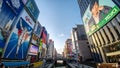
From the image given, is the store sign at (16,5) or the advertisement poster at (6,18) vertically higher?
the store sign at (16,5)

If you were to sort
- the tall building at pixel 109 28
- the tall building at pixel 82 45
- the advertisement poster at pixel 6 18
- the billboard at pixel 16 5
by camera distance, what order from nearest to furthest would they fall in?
the advertisement poster at pixel 6 18
the billboard at pixel 16 5
the tall building at pixel 109 28
the tall building at pixel 82 45

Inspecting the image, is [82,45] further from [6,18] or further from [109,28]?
[6,18]

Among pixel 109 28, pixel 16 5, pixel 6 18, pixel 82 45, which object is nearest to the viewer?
pixel 6 18

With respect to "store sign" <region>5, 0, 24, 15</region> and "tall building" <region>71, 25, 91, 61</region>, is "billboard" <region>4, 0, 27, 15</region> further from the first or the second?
"tall building" <region>71, 25, 91, 61</region>

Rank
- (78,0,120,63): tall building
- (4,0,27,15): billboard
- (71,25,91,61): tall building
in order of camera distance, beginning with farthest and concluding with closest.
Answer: (71,25,91,61): tall building < (78,0,120,63): tall building < (4,0,27,15): billboard

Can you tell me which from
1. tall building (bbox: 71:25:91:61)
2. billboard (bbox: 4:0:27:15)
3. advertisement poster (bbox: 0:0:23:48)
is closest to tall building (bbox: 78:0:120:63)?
billboard (bbox: 4:0:27:15)

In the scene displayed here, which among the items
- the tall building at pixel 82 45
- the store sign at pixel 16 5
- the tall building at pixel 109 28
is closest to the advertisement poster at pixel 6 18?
the store sign at pixel 16 5

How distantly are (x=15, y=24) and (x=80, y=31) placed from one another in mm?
55704

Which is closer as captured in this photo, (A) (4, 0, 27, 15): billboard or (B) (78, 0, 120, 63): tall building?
(A) (4, 0, 27, 15): billboard

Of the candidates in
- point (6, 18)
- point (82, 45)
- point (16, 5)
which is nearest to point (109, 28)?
point (16, 5)

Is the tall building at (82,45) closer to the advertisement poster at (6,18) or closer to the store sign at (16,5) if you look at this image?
the store sign at (16,5)

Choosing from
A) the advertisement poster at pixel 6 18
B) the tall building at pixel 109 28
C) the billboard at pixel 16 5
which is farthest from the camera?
the tall building at pixel 109 28

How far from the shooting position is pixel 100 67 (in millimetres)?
19734

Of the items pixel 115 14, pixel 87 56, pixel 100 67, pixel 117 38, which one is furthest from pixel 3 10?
pixel 87 56
